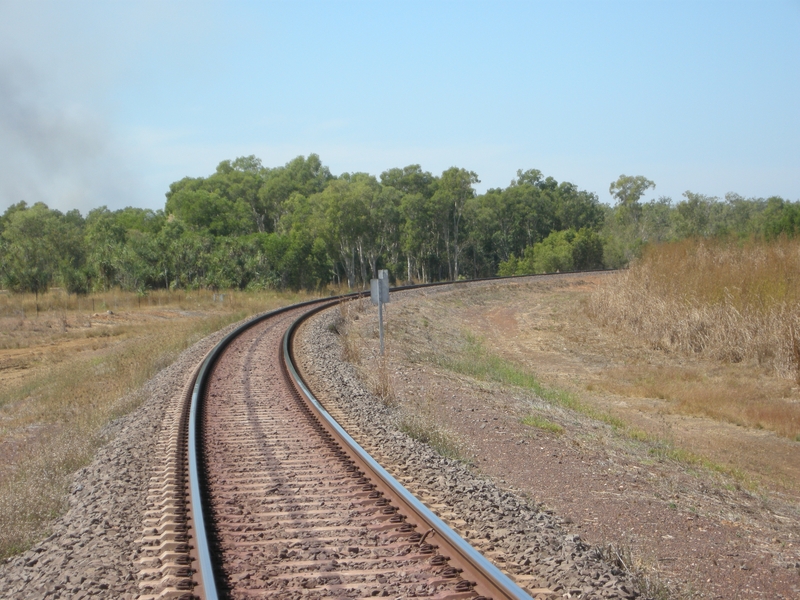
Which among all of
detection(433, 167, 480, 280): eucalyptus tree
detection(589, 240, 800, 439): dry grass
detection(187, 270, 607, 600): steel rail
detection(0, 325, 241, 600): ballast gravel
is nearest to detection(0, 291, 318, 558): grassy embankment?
detection(0, 325, 241, 600): ballast gravel

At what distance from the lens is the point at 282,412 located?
1124 cm

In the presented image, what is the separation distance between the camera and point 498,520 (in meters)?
6.14

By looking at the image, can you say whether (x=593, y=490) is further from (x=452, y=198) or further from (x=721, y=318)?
(x=452, y=198)

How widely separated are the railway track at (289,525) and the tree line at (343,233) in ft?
73.4

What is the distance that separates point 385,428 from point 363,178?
90002 mm

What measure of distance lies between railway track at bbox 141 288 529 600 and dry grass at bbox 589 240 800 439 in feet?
37.0

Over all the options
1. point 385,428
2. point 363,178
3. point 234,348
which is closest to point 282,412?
point 385,428

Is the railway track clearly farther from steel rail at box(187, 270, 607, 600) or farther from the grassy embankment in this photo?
the grassy embankment

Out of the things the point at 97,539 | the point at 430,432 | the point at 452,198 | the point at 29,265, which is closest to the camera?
the point at 97,539

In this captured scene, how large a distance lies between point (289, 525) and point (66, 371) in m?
18.0

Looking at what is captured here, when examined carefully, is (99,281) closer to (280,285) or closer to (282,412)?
(280,285)

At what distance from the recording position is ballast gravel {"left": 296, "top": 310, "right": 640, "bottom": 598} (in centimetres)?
491

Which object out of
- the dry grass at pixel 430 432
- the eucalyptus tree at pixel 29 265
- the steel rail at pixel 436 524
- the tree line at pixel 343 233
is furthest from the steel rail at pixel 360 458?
the eucalyptus tree at pixel 29 265

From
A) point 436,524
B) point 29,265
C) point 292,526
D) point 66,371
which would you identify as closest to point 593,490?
point 436,524
